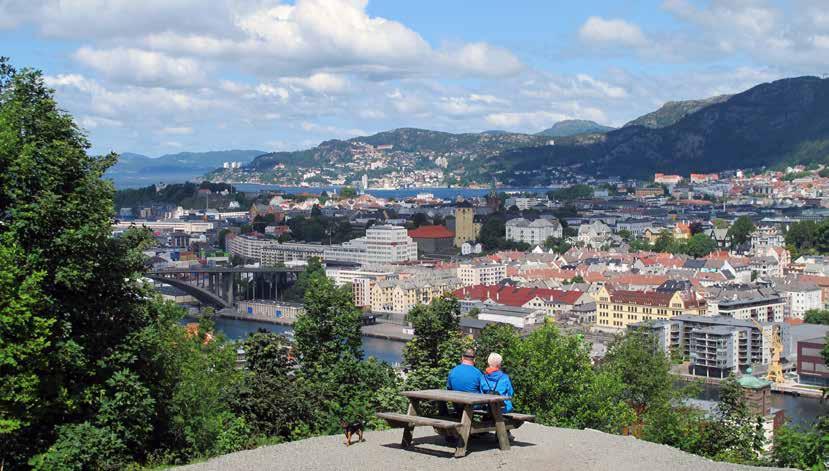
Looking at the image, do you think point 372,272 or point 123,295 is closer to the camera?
point 123,295

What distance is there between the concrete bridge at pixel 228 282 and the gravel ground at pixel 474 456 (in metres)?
30.8

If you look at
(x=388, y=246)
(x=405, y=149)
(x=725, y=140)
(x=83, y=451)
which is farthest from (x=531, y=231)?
(x=405, y=149)

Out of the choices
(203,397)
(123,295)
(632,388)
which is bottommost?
(632,388)

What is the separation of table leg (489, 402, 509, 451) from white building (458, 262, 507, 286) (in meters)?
33.6

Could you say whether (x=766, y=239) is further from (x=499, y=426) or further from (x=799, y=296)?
(x=499, y=426)

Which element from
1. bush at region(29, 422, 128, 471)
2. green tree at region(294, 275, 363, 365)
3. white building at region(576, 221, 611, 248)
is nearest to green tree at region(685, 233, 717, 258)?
white building at region(576, 221, 611, 248)

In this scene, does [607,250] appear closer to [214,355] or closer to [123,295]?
[214,355]

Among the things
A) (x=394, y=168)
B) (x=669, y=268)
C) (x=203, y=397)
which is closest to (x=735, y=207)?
(x=669, y=268)

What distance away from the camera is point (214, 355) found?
8.65m

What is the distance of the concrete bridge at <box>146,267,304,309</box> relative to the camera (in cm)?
3644

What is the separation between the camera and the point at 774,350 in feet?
79.7

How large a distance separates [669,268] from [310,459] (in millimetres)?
33796

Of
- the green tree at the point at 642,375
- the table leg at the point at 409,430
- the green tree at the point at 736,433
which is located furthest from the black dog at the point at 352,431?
the green tree at the point at 642,375

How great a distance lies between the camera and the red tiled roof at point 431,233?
5209 centimetres
